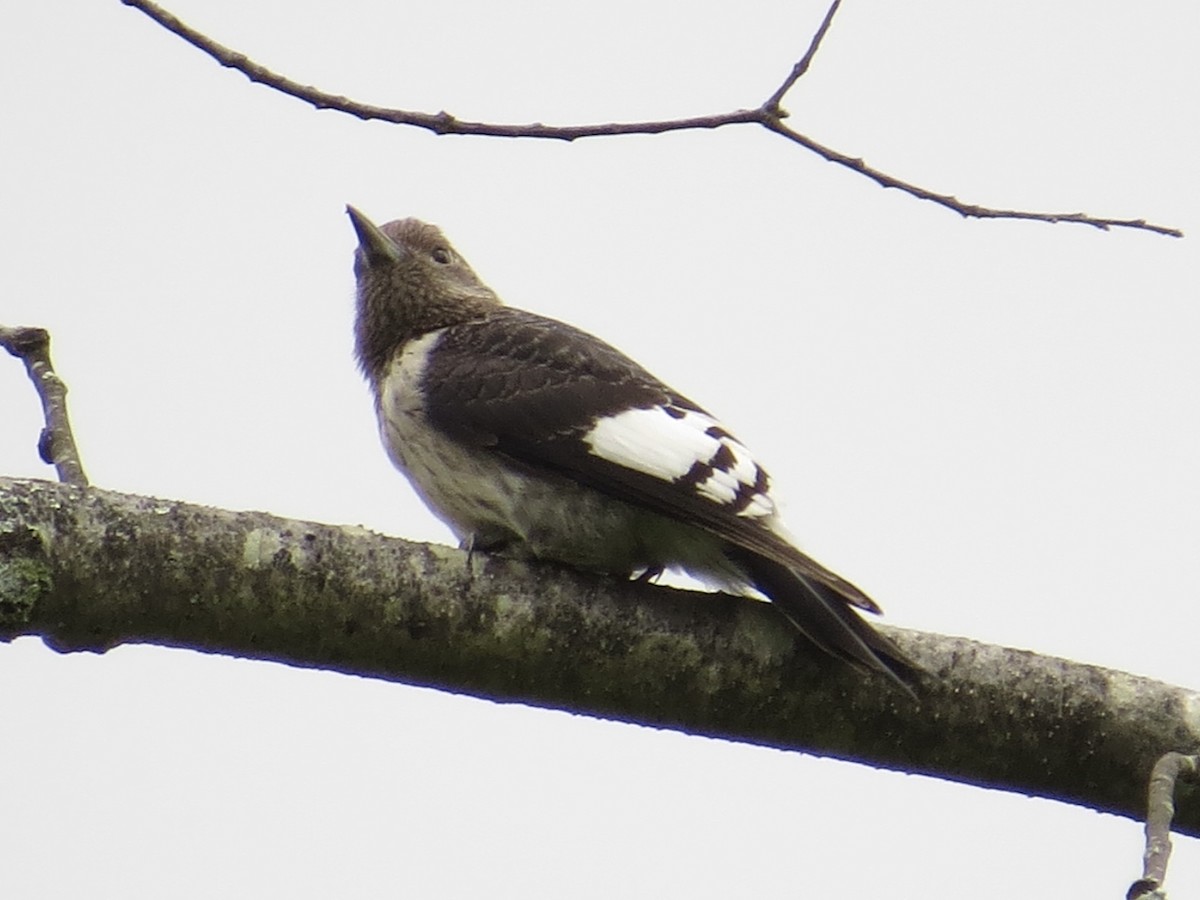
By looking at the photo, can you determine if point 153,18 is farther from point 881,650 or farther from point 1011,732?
point 1011,732

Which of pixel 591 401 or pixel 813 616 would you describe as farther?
pixel 591 401

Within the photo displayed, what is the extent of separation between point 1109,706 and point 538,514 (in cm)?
125

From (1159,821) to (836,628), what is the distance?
2.40ft

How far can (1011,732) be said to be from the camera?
306cm

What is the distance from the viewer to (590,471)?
143 inches

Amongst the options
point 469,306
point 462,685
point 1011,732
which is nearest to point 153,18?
point 462,685

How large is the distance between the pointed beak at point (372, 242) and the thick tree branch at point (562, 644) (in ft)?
7.24

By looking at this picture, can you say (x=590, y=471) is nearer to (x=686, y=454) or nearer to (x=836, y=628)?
(x=686, y=454)

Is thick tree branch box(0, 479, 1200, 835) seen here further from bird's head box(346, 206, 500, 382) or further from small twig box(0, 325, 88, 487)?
bird's head box(346, 206, 500, 382)

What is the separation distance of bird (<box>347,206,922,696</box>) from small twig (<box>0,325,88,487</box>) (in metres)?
0.75

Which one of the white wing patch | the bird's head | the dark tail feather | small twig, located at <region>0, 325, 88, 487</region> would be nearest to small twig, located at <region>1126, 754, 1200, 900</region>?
the dark tail feather

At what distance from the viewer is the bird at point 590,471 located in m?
3.33

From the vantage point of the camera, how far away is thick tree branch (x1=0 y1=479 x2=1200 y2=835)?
8.72ft

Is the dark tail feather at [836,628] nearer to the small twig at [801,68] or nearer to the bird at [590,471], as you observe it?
the bird at [590,471]
